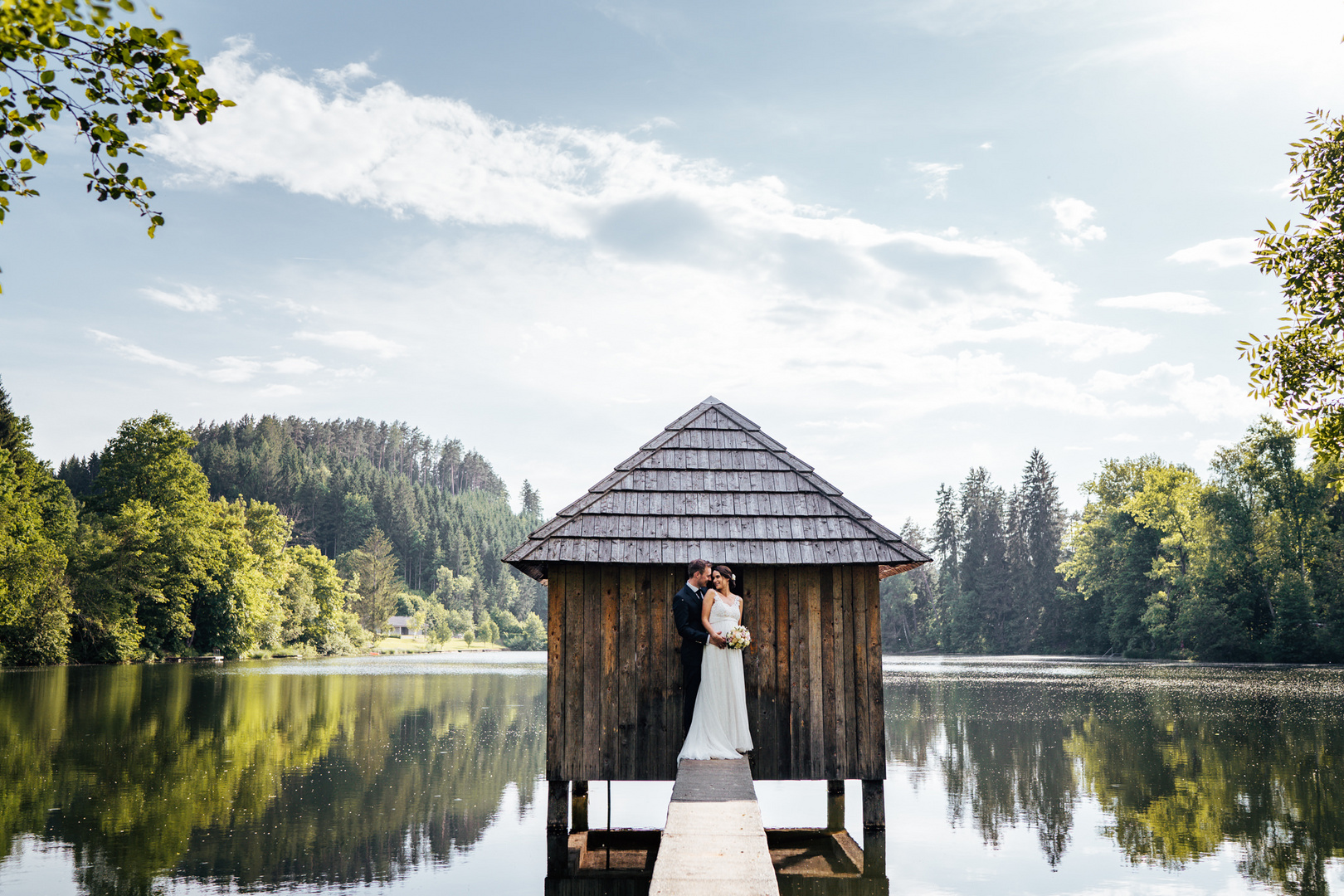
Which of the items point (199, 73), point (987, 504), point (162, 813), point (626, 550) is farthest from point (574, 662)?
point (987, 504)

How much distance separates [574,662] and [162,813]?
20.4 feet

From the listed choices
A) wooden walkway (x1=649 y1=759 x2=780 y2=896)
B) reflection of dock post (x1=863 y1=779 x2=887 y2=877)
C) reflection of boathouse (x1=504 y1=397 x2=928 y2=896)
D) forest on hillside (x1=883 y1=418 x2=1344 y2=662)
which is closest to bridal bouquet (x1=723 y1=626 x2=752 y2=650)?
reflection of boathouse (x1=504 y1=397 x2=928 y2=896)

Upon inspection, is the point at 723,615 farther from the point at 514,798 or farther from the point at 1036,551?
the point at 1036,551

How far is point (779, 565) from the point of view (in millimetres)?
11000

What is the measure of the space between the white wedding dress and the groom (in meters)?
0.08

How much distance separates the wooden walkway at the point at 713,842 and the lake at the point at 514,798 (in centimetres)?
282

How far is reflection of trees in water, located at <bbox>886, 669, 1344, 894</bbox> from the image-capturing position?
38.4 ft

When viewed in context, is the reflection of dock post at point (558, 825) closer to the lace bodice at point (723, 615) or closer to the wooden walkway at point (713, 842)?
the wooden walkway at point (713, 842)

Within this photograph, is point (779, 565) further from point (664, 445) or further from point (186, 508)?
point (186, 508)

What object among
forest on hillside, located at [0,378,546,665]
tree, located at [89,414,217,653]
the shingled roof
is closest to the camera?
the shingled roof

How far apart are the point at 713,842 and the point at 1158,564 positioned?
6149 cm

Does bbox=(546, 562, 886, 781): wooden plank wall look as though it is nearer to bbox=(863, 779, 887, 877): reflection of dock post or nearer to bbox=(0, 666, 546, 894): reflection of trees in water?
bbox=(863, 779, 887, 877): reflection of dock post

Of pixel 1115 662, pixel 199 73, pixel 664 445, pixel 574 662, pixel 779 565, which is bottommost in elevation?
pixel 1115 662

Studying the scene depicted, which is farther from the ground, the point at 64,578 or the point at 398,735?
the point at 64,578
